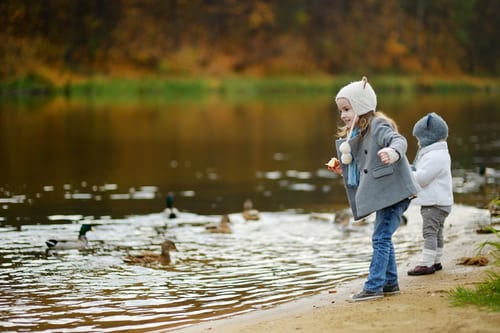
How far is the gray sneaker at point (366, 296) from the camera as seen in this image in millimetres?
7102

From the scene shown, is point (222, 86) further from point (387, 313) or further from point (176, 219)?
point (387, 313)

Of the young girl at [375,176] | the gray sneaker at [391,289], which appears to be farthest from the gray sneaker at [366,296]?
the gray sneaker at [391,289]

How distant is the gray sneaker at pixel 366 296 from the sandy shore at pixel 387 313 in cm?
8

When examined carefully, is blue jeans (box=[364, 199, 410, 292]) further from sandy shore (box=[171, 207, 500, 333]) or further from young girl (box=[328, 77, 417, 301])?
sandy shore (box=[171, 207, 500, 333])

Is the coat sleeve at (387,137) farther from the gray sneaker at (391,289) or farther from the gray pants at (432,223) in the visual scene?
the gray pants at (432,223)

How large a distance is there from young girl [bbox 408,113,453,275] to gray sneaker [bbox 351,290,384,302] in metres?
1.13

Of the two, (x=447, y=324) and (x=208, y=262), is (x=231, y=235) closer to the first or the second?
(x=208, y=262)

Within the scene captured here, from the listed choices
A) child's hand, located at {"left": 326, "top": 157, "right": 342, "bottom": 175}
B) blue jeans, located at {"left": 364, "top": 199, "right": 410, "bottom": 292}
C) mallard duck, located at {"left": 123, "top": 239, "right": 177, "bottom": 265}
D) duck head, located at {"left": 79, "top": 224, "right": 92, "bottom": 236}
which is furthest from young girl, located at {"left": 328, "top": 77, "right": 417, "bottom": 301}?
duck head, located at {"left": 79, "top": 224, "right": 92, "bottom": 236}

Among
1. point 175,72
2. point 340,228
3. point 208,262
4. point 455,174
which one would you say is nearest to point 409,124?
point 455,174

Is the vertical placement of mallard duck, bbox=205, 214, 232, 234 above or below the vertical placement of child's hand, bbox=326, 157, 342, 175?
below

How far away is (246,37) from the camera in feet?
229

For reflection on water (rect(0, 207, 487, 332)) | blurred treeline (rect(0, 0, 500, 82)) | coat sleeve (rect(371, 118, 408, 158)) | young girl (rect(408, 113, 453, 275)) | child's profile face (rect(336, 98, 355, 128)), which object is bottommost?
reflection on water (rect(0, 207, 487, 332))

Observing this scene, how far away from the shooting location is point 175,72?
62.4 meters

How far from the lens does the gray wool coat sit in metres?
7.16
